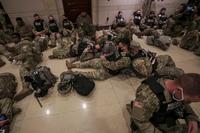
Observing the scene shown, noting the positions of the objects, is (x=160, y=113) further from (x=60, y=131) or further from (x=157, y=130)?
(x=60, y=131)

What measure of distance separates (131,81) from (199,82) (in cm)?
178

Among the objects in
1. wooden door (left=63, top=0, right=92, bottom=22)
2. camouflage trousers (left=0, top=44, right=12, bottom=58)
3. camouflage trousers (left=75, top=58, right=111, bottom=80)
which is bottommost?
camouflage trousers (left=75, top=58, right=111, bottom=80)

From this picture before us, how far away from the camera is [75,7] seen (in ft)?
15.8

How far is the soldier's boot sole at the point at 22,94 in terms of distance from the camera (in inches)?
99.6

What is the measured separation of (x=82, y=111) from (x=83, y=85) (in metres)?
0.48

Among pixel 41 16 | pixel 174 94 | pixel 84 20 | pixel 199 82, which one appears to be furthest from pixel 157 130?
pixel 41 16

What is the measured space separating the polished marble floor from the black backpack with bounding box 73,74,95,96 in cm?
12

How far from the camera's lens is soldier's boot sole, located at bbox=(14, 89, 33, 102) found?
8.30ft

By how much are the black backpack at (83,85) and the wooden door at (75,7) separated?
3.00 metres

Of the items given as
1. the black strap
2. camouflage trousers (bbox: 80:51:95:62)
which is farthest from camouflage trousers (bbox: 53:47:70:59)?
the black strap

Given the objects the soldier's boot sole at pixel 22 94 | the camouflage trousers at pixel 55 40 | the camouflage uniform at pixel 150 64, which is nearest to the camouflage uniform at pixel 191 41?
the camouflage uniform at pixel 150 64

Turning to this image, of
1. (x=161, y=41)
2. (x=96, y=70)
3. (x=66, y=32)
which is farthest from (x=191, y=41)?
(x=66, y=32)

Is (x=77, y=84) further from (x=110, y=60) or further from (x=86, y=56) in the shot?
(x=86, y=56)

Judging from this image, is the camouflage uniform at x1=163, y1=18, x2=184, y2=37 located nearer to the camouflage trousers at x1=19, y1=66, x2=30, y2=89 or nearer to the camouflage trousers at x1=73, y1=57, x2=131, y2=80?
the camouflage trousers at x1=73, y1=57, x2=131, y2=80
